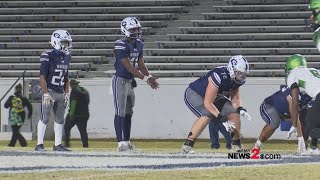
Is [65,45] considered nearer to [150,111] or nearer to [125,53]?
[125,53]

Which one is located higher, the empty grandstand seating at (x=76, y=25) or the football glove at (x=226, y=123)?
the empty grandstand seating at (x=76, y=25)

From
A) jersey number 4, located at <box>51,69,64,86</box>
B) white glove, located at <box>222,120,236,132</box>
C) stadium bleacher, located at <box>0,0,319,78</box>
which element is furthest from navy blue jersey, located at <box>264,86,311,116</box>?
stadium bleacher, located at <box>0,0,319,78</box>

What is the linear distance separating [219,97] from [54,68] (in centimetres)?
217

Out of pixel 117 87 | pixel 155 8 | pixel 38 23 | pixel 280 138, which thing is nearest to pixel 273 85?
pixel 280 138

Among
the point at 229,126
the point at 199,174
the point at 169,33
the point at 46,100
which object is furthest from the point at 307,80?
the point at 169,33

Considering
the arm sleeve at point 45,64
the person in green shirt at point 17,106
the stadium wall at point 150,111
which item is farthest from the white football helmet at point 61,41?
the stadium wall at point 150,111

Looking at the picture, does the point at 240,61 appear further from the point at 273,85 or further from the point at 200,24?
the point at 200,24

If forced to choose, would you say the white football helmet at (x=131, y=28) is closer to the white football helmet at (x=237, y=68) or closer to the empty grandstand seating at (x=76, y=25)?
the white football helmet at (x=237, y=68)

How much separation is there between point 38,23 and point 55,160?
53.0 feet

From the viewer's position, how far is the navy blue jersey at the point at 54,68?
14.0m

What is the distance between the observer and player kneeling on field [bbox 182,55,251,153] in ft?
42.5

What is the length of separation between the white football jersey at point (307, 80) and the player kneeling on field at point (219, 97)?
28.9 inches

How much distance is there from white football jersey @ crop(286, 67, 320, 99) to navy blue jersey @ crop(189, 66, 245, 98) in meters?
0.80

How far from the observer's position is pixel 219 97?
1373 centimetres
